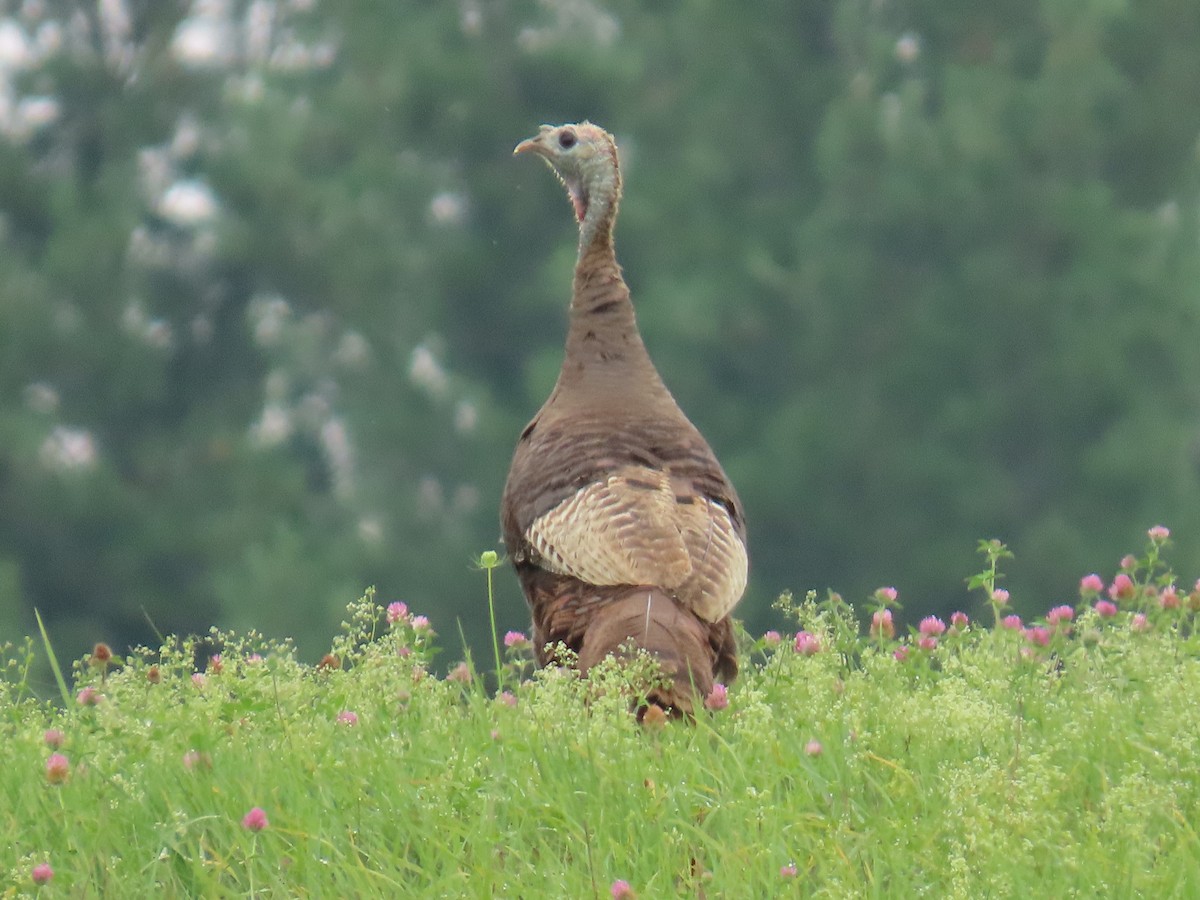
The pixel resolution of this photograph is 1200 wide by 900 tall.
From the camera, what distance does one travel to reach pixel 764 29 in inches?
601

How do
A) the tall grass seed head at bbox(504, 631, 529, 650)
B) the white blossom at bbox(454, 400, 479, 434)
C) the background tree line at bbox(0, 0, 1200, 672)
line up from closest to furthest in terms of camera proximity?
the tall grass seed head at bbox(504, 631, 529, 650), the background tree line at bbox(0, 0, 1200, 672), the white blossom at bbox(454, 400, 479, 434)

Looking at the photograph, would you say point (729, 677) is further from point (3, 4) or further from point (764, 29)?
point (3, 4)

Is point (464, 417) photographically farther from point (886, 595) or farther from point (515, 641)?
point (515, 641)

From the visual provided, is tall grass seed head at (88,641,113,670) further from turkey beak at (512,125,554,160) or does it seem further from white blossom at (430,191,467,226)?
white blossom at (430,191,467,226)

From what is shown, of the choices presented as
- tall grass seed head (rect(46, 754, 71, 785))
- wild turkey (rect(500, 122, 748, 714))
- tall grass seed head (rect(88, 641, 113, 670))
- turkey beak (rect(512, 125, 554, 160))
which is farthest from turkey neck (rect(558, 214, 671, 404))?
tall grass seed head (rect(46, 754, 71, 785))

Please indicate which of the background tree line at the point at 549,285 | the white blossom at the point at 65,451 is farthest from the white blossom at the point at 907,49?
the white blossom at the point at 65,451

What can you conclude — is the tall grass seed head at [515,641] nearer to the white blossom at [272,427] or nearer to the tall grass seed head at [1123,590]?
the tall grass seed head at [1123,590]

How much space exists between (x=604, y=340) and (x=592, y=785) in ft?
8.63

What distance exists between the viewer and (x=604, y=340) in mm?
6008

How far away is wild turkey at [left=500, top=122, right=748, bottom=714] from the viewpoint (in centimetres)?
486

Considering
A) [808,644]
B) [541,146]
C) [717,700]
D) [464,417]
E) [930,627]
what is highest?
[464,417]

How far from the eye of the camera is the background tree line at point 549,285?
13.3m

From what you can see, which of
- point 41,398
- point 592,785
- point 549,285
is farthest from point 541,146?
point 41,398

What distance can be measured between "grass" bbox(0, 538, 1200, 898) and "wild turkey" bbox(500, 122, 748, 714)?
45 cm
